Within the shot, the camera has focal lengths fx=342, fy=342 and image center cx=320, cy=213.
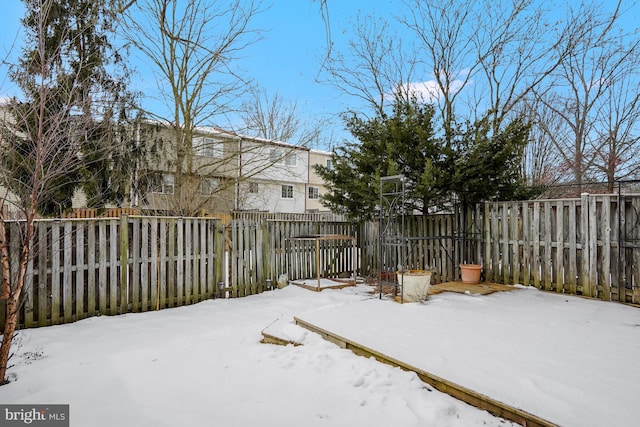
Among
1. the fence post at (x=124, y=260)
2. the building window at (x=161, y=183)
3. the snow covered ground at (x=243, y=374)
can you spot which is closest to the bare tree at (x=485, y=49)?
the snow covered ground at (x=243, y=374)

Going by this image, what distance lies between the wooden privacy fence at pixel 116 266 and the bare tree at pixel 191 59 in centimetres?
390

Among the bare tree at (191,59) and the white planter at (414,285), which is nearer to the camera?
the white planter at (414,285)

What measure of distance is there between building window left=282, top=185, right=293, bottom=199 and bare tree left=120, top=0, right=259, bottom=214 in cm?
1530

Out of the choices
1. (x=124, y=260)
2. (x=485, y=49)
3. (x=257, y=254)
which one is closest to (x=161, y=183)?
(x=257, y=254)

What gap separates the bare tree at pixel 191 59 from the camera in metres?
8.86

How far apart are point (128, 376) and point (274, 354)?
1.34 meters

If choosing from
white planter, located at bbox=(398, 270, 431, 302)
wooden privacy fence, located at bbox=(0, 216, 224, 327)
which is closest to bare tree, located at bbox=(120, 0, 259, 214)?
wooden privacy fence, located at bbox=(0, 216, 224, 327)

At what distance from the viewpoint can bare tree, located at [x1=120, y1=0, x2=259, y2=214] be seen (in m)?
8.86

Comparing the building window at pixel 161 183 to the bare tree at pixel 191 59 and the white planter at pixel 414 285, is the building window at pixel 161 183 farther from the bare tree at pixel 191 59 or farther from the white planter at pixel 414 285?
the white planter at pixel 414 285

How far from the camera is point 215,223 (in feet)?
20.7

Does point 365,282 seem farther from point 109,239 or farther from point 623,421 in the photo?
point 623,421

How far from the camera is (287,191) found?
83.0 feet

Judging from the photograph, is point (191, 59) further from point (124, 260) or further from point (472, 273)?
point (472, 273)

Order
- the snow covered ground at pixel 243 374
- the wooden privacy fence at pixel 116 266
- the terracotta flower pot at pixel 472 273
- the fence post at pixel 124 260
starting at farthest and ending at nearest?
1. the terracotta flower pot at pixel 472 273
2. the fence post at pixel 124 260
3. the wooden privacy fence at pixel 116 266
4. the snow covered ground at pixel 243 374
